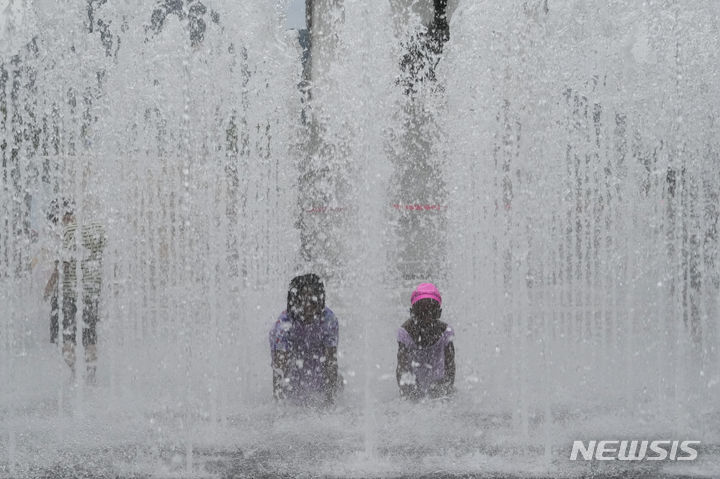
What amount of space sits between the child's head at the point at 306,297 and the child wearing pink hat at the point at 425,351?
53cm

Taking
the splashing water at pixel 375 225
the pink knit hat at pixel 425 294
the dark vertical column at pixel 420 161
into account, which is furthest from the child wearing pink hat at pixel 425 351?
the dark vertical column at pixel 420 161

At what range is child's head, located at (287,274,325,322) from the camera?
15.0 feet

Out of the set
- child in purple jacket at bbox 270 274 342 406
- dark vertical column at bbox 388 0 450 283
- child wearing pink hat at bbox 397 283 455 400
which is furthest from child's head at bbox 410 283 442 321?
dark vertical column at bbox 388 0 450 283

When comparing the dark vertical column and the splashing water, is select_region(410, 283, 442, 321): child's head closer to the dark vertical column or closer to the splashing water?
the splashing water

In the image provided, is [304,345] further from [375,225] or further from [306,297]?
[375,225]

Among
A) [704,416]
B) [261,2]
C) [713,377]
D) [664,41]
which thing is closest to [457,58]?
[261,2]

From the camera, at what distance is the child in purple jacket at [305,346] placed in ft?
15.1

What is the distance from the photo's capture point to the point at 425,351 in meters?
4.78

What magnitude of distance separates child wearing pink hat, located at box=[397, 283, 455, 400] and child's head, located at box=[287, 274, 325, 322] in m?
0.53

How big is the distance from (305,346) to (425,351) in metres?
0.70

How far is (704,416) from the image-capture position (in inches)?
187

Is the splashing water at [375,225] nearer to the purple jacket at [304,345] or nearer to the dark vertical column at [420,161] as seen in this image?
the dark vertical column at [420,161]

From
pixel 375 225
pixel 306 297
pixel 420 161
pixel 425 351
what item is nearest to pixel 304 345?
pixel 306 297

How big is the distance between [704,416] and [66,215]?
439 cm
